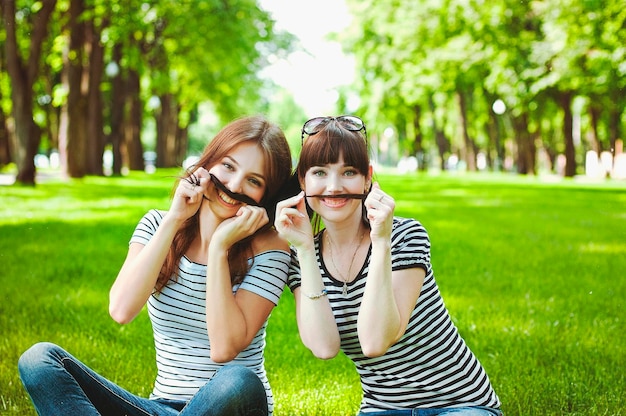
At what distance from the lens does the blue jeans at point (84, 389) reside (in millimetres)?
2445

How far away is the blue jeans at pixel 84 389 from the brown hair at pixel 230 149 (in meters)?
0.46

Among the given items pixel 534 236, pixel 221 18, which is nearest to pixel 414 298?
pixel 534 236

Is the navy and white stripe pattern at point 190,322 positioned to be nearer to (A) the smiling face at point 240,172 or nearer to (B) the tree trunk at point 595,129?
(A) the smiling face at point 240,172

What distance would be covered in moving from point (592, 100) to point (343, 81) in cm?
1691

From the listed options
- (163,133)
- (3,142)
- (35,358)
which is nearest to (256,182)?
(35,358)

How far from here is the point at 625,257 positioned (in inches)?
341

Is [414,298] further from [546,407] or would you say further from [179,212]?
[546,407]

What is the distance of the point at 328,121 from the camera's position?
9.05 ft

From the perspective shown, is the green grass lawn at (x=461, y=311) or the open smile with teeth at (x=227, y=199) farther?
the green grass lawn at (x=461, y=311)

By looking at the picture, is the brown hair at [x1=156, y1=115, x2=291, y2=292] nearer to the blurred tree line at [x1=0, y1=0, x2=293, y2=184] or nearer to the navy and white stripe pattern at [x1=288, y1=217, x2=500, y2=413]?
the navy and white stripe pattern at [x1=288, y1=217, x2=500, y2=413]

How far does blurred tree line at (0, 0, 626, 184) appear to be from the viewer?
1888cm

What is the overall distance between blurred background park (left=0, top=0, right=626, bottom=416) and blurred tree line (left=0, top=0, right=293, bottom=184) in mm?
79

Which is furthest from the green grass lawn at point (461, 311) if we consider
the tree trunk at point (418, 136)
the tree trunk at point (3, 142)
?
the tree trunk at point (418, 136)

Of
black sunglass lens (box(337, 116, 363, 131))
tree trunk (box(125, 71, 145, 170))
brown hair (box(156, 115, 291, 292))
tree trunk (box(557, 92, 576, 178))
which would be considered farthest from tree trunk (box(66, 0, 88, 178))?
black sunglass lens (box(337, 116, 363, 131))
